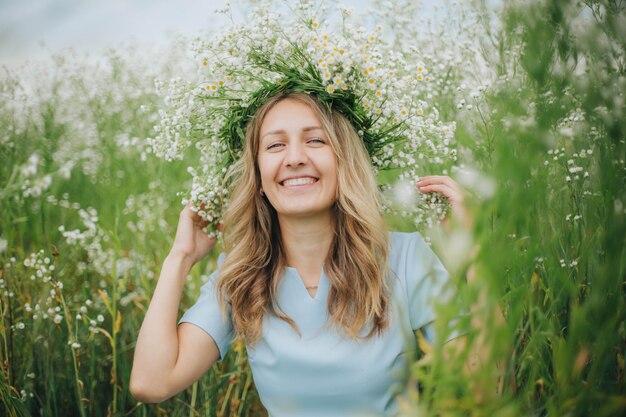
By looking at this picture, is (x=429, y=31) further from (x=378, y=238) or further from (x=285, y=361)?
(x=285, y=361)

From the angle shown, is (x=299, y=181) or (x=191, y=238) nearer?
(x=299, y=181)

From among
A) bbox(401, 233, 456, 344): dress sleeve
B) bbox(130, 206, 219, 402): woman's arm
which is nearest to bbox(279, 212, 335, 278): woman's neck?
bbox(401, 233, 456, 344): dress sleeve

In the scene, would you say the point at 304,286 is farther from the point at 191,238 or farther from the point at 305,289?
the point at 191,238

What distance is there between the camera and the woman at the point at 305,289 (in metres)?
1.80

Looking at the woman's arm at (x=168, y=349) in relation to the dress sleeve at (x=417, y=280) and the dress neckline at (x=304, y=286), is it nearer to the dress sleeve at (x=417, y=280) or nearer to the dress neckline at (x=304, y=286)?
the dress neckline at (x=304, y=286)

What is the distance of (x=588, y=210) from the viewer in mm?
1085

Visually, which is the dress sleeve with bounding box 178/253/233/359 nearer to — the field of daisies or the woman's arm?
the woman's arm

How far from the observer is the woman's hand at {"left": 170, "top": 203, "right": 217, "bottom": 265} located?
6.86 feet

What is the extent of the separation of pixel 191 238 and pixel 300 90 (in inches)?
27.2

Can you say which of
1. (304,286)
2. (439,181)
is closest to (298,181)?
(304,286)

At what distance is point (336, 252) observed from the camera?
6.62 feet

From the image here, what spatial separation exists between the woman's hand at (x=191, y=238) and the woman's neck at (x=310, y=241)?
0.37 metres

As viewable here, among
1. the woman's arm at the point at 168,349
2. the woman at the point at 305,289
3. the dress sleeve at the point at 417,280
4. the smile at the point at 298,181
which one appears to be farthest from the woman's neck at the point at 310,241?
the woman's arm at the point at 168,349

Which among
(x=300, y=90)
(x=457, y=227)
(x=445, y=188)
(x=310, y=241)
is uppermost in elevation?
(x=300, y=90)
